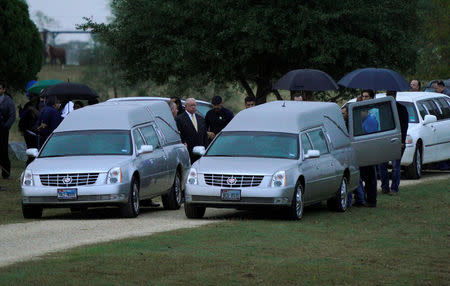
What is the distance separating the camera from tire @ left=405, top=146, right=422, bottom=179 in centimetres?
2681

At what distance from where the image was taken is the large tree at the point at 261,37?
3725cm

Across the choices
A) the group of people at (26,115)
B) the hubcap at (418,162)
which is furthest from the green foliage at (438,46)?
the group of people at (26,115)

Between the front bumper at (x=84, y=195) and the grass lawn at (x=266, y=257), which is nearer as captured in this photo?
the grass lawn at (x=266, y=257)

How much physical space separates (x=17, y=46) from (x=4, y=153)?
42.2 feet

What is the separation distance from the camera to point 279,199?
17.2 metres

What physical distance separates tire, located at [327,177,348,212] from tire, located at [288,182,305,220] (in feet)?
5.14

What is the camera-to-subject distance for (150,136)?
66.3 feet

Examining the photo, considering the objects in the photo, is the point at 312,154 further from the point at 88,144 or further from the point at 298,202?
the point at 88,144

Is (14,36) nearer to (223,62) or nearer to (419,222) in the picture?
(223,62)

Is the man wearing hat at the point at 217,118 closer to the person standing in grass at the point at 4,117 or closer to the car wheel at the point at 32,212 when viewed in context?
the person standing in grass at the point at 4,117

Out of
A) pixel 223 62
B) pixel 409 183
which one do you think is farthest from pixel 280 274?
pixel 223 62

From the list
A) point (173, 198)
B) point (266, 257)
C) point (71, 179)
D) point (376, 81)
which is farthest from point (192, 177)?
point (376, 81)

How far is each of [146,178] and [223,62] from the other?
67.0ft

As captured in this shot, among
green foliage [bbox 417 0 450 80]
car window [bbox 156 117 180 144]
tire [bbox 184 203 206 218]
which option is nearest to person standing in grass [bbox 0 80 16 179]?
car window [bbox 156 117 180 144]
